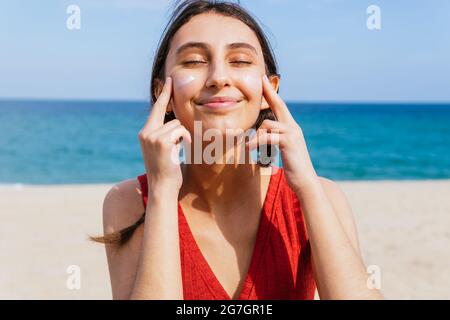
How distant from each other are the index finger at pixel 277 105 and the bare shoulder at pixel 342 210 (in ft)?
1.38

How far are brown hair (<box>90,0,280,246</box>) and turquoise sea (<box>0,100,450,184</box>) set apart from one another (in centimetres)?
1304

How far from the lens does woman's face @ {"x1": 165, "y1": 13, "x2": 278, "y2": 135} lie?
270 cm

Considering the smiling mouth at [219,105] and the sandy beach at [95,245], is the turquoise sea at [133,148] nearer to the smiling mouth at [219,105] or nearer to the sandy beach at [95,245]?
the sandy beach at [95,245]

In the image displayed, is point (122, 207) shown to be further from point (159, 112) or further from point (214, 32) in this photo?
point (214, 32)

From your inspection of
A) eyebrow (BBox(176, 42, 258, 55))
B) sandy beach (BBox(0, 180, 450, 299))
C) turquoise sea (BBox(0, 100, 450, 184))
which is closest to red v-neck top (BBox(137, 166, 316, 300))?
eyebrow (BBox(176, 42, 258, 55))

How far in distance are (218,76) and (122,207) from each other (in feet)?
2.97

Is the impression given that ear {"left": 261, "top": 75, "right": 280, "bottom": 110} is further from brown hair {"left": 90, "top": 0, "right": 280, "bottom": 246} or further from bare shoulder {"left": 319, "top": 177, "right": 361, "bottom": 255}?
bare shoulder {"left": 319, "top": 177, "right": 361, "bottom": 255}

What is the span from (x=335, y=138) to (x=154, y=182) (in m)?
45.0

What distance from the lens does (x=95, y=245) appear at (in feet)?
31.7

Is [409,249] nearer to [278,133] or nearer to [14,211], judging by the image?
[278,133]

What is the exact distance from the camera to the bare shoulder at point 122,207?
2.92 metres

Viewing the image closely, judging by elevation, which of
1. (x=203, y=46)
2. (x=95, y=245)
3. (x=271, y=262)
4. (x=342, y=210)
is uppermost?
(x=203, y=46)

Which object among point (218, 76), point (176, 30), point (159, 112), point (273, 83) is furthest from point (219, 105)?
point (273, 83)
